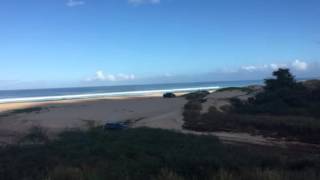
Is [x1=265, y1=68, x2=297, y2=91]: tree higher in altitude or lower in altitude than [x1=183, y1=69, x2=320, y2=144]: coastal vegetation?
higher

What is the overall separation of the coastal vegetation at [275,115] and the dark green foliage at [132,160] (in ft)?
16.9

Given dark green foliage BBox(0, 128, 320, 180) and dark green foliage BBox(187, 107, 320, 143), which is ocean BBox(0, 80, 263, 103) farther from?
dark green foliage BBox(0, 128, 320, 180)

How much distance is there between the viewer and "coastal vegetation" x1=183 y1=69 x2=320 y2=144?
2355 cm

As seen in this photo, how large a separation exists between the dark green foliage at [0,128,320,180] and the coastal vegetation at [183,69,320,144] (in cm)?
515

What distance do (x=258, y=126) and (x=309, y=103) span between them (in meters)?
6.93

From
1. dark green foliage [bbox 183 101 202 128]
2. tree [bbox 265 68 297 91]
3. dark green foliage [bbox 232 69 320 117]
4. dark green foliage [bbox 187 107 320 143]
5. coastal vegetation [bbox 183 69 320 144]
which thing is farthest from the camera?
tree [bbox 265 68 297 91]

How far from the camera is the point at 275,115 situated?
1137 inches

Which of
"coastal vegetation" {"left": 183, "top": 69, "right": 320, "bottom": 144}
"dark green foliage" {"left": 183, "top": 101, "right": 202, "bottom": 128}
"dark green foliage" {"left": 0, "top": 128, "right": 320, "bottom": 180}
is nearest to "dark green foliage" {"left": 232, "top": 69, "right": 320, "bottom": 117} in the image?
"coastal vegetation" {"left": 183, "top": 69, "right": 320, "bottom": 144}

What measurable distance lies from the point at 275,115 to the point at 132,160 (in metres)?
17.4

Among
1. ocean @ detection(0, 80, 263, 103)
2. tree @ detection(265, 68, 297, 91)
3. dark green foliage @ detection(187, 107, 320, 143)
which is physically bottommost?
→ dark green foliage @ detection(187, 107, 320, 143)

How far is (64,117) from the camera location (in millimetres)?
36188

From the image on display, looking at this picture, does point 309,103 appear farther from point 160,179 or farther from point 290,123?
point 160,179

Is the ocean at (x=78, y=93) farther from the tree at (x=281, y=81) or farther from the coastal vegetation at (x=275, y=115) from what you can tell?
the coastal vegetation at (x=275, y=115)

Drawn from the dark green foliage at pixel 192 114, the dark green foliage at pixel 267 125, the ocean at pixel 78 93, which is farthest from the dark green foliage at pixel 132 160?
the ocean at pixel 78 93
